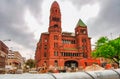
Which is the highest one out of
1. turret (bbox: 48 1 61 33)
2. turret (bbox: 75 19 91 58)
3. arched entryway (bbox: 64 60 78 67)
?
turret (bbox: 48 1 61 33)

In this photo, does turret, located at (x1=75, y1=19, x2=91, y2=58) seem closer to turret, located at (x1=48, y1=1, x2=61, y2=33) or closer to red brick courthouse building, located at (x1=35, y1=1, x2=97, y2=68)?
red brick courthouse building, located at (x1=35, y1=1, x2=97, y2=68)

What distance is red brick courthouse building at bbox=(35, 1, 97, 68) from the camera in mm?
73188

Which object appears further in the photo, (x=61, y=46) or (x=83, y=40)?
(x=83, y=40)

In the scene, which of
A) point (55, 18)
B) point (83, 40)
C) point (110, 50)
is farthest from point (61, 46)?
Answer: point (110, 50)

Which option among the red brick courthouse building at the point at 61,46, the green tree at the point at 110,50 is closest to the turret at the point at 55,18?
the red brick courthouse building at the point at 61,46

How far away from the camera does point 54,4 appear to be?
81625 millimetres

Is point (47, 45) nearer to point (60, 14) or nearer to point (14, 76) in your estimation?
point (60, 14)

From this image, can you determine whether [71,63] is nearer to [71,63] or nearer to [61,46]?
[71,63]

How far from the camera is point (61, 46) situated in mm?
75188

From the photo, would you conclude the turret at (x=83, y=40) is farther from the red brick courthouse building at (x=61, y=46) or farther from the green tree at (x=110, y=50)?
the green tree at (x=110, y=50)

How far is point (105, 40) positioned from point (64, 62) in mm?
30228

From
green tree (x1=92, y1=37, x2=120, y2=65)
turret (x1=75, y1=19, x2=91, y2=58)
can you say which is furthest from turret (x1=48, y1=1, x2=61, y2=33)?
green tree (x1=92, y1=37, x2=120, y2=65)

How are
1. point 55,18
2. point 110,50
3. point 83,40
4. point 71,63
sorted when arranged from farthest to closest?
point 83,40 < point 55,18 < point 71,63 < point 110,50

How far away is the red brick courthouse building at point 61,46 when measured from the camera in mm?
73188
